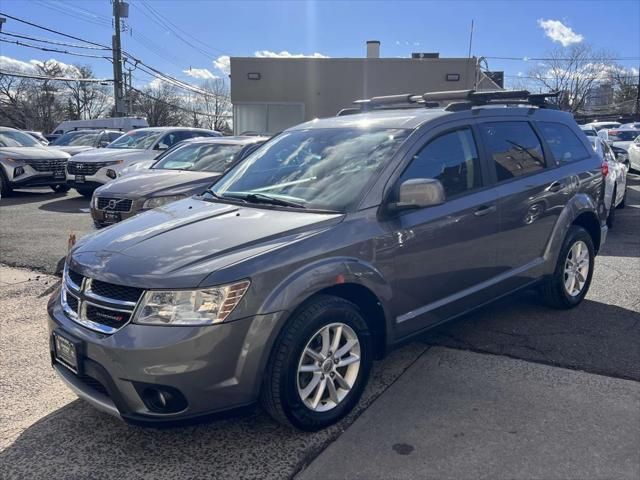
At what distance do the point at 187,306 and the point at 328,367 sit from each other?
90cm

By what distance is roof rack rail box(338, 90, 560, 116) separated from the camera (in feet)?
14.8

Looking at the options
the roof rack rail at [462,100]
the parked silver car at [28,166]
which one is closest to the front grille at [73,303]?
the roof rack rail at [462,100]

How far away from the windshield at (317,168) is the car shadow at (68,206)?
8230mm

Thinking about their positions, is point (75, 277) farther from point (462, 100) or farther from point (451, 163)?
point (462, 100)

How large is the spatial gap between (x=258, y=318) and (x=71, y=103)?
254 feet

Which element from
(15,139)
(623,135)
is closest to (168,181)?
(15,139)

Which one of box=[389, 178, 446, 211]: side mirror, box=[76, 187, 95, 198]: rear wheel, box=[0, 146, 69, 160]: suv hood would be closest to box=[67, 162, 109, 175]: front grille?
box=[76, 187, 95, 198]: rear wheel

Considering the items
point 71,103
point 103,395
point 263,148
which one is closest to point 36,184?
point 263,148

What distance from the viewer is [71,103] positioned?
236 feet

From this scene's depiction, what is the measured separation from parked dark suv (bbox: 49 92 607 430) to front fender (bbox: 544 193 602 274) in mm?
23

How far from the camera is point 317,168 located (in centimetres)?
393

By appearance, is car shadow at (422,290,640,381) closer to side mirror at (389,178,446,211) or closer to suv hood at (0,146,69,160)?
side mirror at (389,178,446,211)

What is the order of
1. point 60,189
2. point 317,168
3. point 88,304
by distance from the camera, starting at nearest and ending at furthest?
point 88,304 < point 317,168 < point 60,189

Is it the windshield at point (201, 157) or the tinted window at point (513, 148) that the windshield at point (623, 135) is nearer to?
the windshield at point (201, 157)
